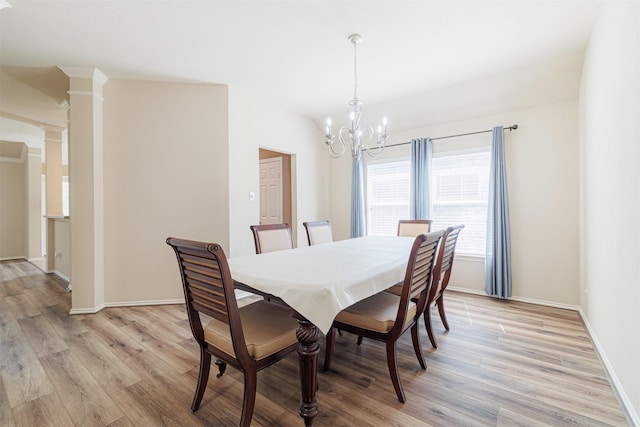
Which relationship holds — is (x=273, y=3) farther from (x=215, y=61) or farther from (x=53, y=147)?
(x=53, y=147)

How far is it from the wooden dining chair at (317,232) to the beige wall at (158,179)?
1127 millimetres

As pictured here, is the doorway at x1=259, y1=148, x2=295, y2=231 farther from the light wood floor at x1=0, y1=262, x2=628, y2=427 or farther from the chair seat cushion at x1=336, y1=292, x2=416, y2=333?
the chair seat cushion at x1=336, y1=292, x2=416, y2=333

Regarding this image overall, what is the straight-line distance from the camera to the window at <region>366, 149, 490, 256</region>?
3717 millimetres

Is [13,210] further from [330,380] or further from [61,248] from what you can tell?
[330,380]

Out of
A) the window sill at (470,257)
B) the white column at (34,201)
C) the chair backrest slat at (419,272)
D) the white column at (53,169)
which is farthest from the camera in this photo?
the white column at (34,201)

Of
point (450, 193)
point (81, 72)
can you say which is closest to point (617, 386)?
point (450, 193)

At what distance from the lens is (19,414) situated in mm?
1559

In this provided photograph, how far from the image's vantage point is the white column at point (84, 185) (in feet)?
10.0

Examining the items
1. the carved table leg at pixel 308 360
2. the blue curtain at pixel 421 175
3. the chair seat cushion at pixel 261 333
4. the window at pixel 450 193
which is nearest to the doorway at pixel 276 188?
the window at pixel 450 193

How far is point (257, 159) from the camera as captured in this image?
12.7 ft

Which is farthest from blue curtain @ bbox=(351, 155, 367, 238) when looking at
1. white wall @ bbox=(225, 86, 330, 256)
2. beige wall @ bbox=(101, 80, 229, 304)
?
beige wall @ bbox=(101, 80, 229, 304)

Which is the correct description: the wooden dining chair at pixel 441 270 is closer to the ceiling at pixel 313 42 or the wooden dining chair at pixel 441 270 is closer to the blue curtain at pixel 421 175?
the blue curtain at pixel 421 175

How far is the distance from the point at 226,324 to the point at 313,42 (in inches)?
95.7

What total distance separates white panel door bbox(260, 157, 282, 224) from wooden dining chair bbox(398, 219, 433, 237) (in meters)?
2.18
